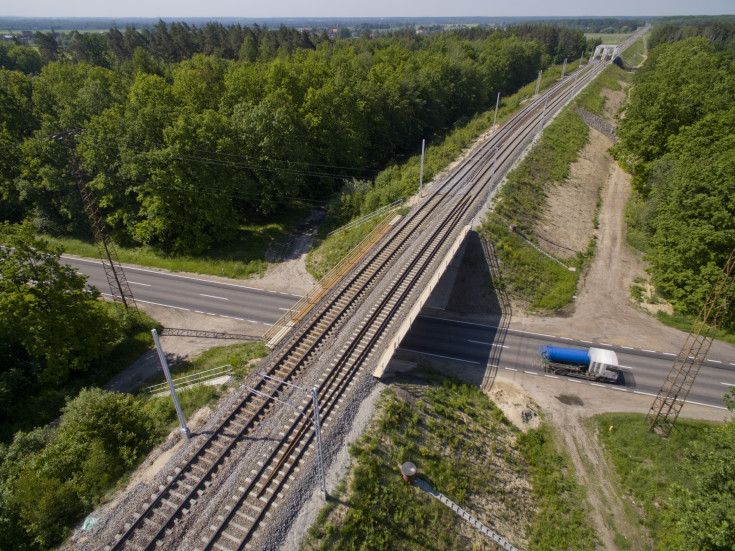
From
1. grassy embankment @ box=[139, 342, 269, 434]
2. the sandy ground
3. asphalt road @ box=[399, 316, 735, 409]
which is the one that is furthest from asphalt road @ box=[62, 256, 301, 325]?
asphalt road @ box=[399, 316, 735, 409]

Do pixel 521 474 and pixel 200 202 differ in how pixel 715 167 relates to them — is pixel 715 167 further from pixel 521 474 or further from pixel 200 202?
pixel 200 202

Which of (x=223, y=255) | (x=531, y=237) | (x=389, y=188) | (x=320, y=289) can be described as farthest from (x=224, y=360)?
(x=531, y=237)

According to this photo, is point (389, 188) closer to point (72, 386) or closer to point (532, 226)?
point (532, 226)

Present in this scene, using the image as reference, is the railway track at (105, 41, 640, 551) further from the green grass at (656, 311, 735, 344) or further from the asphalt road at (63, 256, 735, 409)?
the green grass at (656, 311, 735, 344)

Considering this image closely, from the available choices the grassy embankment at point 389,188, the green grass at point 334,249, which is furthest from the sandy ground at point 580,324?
the grassy embankment at point 389,188

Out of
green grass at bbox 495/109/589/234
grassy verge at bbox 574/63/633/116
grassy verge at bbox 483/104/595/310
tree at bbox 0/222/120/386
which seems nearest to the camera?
tree at bbox 0/222/120/386

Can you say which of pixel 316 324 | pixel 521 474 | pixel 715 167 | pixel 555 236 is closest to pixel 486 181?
pixel 555 236
